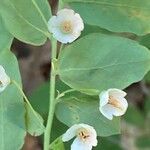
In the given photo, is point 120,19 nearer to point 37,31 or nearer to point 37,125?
point 37,31

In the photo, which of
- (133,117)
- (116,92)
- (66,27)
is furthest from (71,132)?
(133,117)

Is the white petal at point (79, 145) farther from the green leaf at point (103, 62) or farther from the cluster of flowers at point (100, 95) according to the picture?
the green leaf at point (103, 62)

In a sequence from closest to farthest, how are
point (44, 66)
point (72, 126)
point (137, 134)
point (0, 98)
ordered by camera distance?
point (72, 126) < point (0, 98) < point (137, 134) < point (44, 66)

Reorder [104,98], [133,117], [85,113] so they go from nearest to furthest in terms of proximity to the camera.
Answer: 1. [104,98]
2. [85,113]
3. [133,117]

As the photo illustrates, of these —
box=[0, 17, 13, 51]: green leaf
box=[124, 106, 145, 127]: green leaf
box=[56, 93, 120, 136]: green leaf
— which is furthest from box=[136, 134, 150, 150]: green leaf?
box=[0, 17, 13, 51]: green leaf

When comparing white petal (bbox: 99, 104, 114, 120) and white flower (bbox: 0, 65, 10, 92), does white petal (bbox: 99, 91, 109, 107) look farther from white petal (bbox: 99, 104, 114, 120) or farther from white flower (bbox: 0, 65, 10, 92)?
white flower (bbox: 0, 65, 10, 92)

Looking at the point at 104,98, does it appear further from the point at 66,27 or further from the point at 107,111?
the point at 66,27

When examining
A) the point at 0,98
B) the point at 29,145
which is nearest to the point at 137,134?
the point at 29,145
